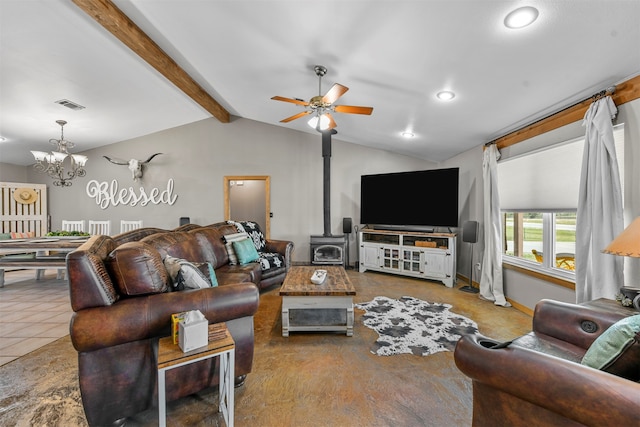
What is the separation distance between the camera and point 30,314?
3125mm

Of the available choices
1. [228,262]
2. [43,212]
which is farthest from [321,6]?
[43,212]

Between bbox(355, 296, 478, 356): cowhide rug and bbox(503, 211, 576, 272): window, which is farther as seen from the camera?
bbox(503, 211, 576, 272): window

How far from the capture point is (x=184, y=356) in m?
1.29

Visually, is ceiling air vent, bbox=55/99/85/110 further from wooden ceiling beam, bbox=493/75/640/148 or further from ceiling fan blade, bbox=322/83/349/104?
wooden ceiling beam, bbox=493/75/640/148

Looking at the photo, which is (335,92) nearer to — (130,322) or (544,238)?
(130,322)

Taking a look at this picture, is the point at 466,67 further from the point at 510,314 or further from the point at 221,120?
the point at 221,120

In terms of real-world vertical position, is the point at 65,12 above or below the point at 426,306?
above

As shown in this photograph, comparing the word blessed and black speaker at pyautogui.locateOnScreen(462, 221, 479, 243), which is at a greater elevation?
the word blessed

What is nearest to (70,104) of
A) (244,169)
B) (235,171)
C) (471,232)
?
(235,171)

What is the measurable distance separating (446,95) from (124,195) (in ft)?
21.4

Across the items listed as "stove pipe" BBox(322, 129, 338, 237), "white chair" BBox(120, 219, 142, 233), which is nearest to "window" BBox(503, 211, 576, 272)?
"stove pipe" BBox(322, 129, 338, 237)

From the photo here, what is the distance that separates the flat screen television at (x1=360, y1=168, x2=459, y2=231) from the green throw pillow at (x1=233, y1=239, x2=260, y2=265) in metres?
2.36

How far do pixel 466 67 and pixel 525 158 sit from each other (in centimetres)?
161

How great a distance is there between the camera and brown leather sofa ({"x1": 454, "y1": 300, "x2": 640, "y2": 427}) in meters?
0.78
